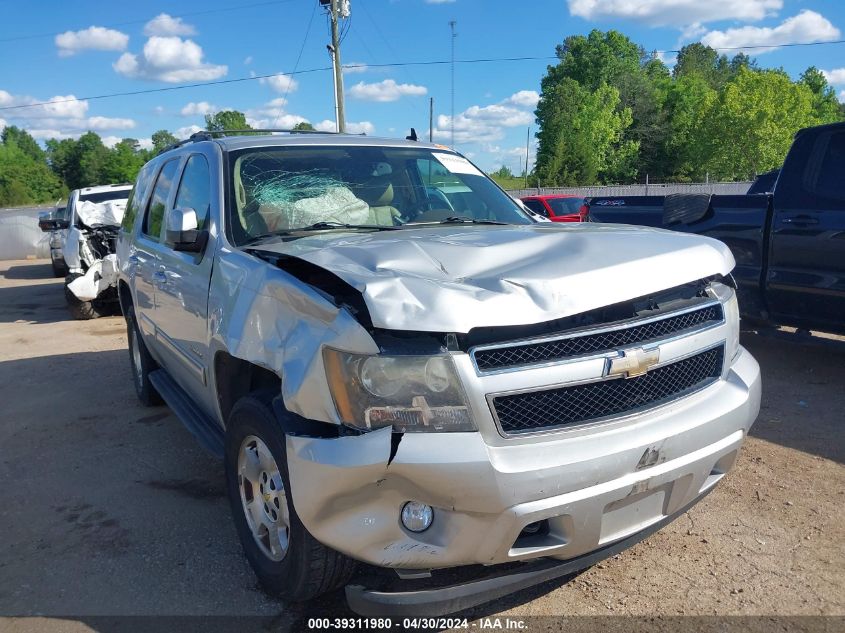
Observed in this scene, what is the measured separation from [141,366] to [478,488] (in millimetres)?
4185

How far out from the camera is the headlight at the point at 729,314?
293cm

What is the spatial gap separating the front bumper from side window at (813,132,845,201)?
4.16m

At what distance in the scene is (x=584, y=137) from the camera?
194ft

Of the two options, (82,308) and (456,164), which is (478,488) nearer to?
(456,164)

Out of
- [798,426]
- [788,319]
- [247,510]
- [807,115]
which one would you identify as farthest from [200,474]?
[807,115]

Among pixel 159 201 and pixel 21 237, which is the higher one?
pixel 159 201

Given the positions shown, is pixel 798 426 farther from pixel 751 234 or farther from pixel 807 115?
pixel 807 115

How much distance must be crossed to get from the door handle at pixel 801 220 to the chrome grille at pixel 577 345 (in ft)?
11.9

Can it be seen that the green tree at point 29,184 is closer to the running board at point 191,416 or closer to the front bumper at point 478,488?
the running board at point 191,416

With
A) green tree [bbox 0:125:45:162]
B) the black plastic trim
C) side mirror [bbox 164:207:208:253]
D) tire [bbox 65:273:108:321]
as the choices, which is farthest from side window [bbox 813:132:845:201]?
green tree [bbox 0:125:45:162]

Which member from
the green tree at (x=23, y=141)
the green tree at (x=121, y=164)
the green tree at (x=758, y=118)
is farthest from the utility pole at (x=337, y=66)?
the green tree at (x=23, y=141)

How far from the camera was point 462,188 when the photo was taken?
434 cm

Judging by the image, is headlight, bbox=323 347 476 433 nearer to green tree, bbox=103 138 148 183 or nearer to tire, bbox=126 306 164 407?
tire, bbox=126 306 164 407

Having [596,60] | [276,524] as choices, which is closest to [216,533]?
[276,524]
